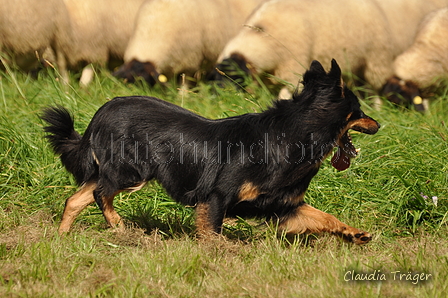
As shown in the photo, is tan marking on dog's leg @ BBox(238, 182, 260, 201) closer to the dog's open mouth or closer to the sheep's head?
the dog's open mouth

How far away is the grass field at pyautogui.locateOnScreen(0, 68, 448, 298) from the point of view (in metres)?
3.10

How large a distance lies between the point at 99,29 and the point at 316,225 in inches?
271

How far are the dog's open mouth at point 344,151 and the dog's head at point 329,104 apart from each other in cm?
9

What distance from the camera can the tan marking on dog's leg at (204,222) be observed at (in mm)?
3697

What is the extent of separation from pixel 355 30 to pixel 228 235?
17.4 ft

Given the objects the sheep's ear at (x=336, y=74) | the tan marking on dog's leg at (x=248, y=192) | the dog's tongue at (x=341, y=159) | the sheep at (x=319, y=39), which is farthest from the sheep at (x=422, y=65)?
the tan marking on dog's leg at (x=248, y=192)

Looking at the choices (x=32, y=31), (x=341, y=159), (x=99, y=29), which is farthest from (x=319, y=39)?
(x=341, y=159)

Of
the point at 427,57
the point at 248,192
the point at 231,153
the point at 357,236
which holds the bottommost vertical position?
the point at 427,57

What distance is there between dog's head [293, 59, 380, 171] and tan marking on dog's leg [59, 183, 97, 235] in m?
1.67

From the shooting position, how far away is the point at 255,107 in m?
5.85

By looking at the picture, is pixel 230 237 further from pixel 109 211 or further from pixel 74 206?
pixel 74 206

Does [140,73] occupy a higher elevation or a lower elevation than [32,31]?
lower

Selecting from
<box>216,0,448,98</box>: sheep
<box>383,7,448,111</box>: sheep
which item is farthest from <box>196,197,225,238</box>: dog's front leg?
<box>383,7,448,111</box>: sheep

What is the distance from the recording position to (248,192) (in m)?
3.66
